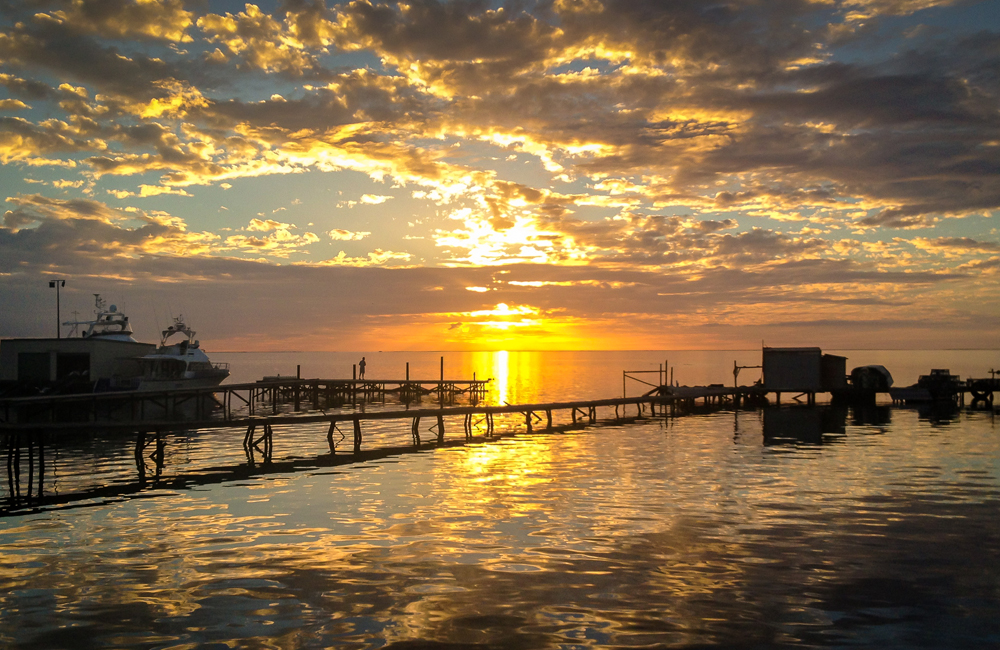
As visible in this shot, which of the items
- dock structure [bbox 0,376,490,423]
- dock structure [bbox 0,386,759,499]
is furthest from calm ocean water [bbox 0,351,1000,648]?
dock structure [bbox 0,376,490,423]

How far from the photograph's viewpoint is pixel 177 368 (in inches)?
2496

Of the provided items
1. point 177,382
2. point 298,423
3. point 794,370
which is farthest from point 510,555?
point 794,370

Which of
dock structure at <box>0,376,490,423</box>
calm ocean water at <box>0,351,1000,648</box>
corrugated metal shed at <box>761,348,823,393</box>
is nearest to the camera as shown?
calm ocean water at <box>0,351,1000,648</box>

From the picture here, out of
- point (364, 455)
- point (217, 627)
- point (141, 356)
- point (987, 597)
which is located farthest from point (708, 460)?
point (141, 356)

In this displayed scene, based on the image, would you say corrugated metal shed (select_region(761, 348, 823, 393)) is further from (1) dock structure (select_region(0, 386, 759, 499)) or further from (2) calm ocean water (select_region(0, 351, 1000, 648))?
(2) calm ocean water (select_region(0, 351, 1000, 648))

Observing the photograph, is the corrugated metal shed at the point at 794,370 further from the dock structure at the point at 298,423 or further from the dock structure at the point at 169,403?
the dock structure at the point at 169,403

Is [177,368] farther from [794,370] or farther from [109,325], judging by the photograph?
[794,370]

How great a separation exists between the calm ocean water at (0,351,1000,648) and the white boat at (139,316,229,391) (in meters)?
28.6

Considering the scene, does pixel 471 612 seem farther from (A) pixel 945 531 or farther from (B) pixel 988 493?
(B) pixel 988 493

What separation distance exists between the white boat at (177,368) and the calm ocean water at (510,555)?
28647mm

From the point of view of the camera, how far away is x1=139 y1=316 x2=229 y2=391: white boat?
5953 centimetres

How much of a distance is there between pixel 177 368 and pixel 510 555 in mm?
55367

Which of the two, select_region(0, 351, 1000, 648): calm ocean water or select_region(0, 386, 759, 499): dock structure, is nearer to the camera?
select_region(0, 351, 1000, 648): calm ocean water

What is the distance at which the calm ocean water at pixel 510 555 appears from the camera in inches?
472
